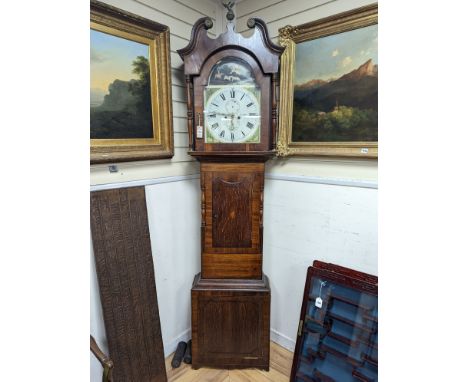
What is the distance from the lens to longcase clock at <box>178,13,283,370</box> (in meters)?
1.52

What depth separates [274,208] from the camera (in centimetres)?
193

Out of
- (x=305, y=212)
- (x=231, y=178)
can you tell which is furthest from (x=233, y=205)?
(x=305, y=212)

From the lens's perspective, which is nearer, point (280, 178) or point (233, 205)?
point (233, 205)

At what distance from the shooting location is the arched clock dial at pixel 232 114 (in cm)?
155

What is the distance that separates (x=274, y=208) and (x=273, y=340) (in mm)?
974

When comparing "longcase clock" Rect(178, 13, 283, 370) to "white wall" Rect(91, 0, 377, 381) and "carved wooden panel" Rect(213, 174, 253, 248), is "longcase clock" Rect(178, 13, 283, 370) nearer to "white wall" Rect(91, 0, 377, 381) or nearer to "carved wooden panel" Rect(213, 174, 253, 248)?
"carved wooden panel" Rect(213, 174, 253, 248)

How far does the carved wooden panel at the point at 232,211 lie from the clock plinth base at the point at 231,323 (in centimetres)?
26

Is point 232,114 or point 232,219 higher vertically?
Result: point 232,114

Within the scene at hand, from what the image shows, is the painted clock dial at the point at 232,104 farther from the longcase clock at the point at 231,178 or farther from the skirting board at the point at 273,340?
the skirting board at the point at 273,340

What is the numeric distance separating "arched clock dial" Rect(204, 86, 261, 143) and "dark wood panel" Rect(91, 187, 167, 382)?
0.56 meters

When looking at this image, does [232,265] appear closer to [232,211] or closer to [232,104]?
[232,211]
